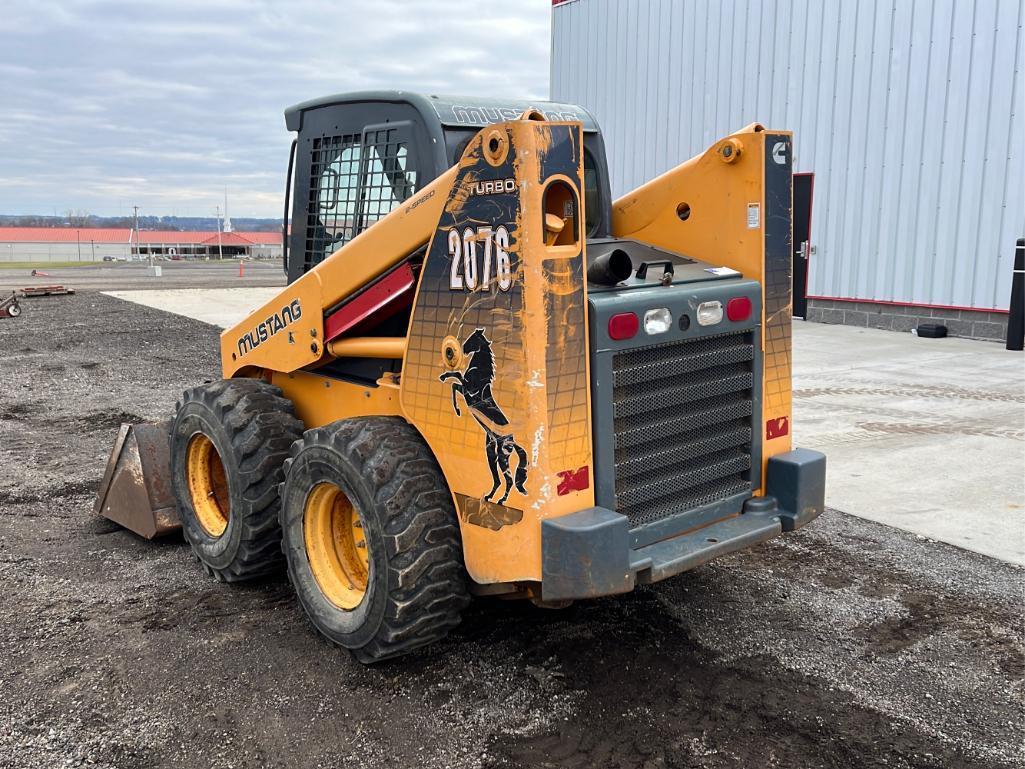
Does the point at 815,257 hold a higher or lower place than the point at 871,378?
higher

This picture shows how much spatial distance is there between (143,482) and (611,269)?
3109mm

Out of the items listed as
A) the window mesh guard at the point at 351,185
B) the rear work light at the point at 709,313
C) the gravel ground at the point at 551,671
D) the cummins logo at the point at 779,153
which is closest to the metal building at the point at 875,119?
the gravel ground at the point at 551,671

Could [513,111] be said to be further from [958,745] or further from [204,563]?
[958,745]

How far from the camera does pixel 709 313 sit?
352 centimetres

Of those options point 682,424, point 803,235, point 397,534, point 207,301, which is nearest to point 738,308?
point 682,424

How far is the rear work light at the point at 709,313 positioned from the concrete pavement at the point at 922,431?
8.22 feet

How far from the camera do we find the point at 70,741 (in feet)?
10.1

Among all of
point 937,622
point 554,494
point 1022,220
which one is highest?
point 1022,220

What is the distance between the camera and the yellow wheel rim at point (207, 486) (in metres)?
4.63

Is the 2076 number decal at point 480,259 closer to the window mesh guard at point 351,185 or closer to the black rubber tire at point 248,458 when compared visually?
the window mesh guard at point 351,185

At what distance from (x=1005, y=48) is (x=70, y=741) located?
13128mm

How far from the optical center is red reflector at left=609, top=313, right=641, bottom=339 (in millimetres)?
3180

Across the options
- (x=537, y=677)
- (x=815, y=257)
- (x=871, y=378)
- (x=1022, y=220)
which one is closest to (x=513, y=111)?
(x=537, y=677)

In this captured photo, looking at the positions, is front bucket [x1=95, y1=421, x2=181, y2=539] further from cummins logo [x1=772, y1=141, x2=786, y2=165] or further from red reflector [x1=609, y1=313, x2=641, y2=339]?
cummins logo [x1=772, y1=141, x2=786, y2=165]
